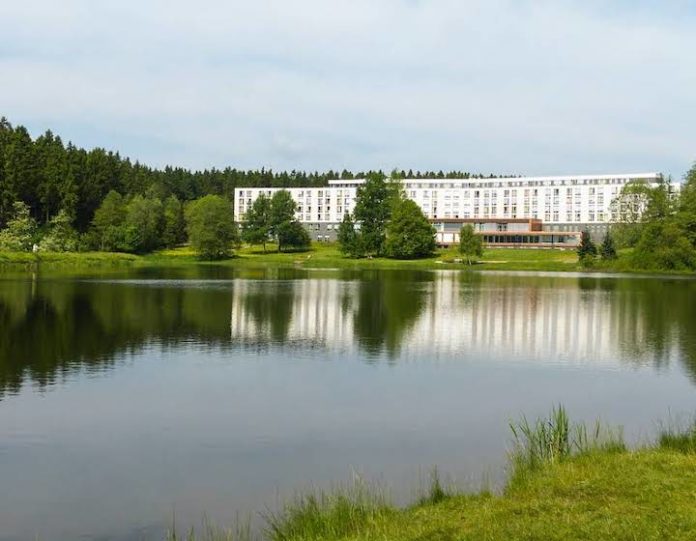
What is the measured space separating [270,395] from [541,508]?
11.7m

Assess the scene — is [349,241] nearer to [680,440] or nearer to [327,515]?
[680,440]

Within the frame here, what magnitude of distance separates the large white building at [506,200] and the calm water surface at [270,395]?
451 feet

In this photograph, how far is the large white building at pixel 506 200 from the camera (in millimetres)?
175375

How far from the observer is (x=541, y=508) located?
33.3 ft

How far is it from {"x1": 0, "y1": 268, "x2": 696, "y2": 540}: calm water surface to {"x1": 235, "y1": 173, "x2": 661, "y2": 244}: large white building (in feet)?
451

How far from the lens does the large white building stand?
17538 centimetres

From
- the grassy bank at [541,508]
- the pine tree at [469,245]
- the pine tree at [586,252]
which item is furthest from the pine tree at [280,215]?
the grassy bank at [541,508]

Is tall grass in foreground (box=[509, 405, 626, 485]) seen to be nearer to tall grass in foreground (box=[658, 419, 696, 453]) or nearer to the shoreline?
tall grass in foreground (box=[658, 419, 696, 453])

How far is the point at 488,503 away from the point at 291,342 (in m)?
21.1

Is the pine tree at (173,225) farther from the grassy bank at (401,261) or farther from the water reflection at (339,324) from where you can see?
the water reflection at (339,324)

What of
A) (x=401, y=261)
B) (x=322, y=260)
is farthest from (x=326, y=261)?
(x=401, y=261)

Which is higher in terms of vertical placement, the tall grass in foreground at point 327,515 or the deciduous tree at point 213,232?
the deciduous tree at point 213,232

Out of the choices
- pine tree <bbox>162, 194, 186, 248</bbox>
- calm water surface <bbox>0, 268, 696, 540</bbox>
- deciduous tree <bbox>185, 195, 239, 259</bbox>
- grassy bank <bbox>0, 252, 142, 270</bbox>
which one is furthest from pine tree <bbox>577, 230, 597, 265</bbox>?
pine tree <bbox>162, 194, 186, 248</bbox>

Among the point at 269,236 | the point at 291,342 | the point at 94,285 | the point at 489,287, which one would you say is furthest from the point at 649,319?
the point at 269,236
